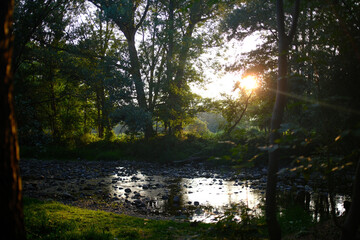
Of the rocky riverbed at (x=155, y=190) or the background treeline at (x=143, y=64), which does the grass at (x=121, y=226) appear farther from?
the background treeline at (x=143, y=64)

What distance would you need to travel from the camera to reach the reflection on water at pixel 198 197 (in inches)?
273

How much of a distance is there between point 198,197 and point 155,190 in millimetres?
1806

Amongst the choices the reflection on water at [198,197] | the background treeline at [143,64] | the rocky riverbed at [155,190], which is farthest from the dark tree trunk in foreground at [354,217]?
the background treeline at [143,64]

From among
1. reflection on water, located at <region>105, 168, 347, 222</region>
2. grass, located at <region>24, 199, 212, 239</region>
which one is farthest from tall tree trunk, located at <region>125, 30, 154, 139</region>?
grass, located at <region>24, 199, 212, 239</region>

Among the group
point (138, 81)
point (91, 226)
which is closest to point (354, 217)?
point (91, 226)

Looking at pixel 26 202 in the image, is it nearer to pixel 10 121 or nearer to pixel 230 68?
pixel 10 121

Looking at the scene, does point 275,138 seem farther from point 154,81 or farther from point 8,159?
point 154,81

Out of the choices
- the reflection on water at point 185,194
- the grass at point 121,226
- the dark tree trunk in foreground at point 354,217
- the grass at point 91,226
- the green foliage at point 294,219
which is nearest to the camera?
the dark tree trunk in foreground at point 354,217

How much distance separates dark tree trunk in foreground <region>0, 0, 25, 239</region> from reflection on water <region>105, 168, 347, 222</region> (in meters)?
4.32

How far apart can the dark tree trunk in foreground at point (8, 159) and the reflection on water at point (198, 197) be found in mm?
4315

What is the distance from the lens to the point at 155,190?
9.54 metres

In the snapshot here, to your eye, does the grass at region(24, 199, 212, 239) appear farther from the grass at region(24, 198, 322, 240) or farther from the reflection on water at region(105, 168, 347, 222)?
the reflection on water at region(105, 168, 347, 222)

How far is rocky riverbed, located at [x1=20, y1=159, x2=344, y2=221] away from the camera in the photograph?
719cm

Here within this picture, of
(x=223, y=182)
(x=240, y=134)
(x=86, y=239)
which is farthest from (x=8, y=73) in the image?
(x=223, y=182)
